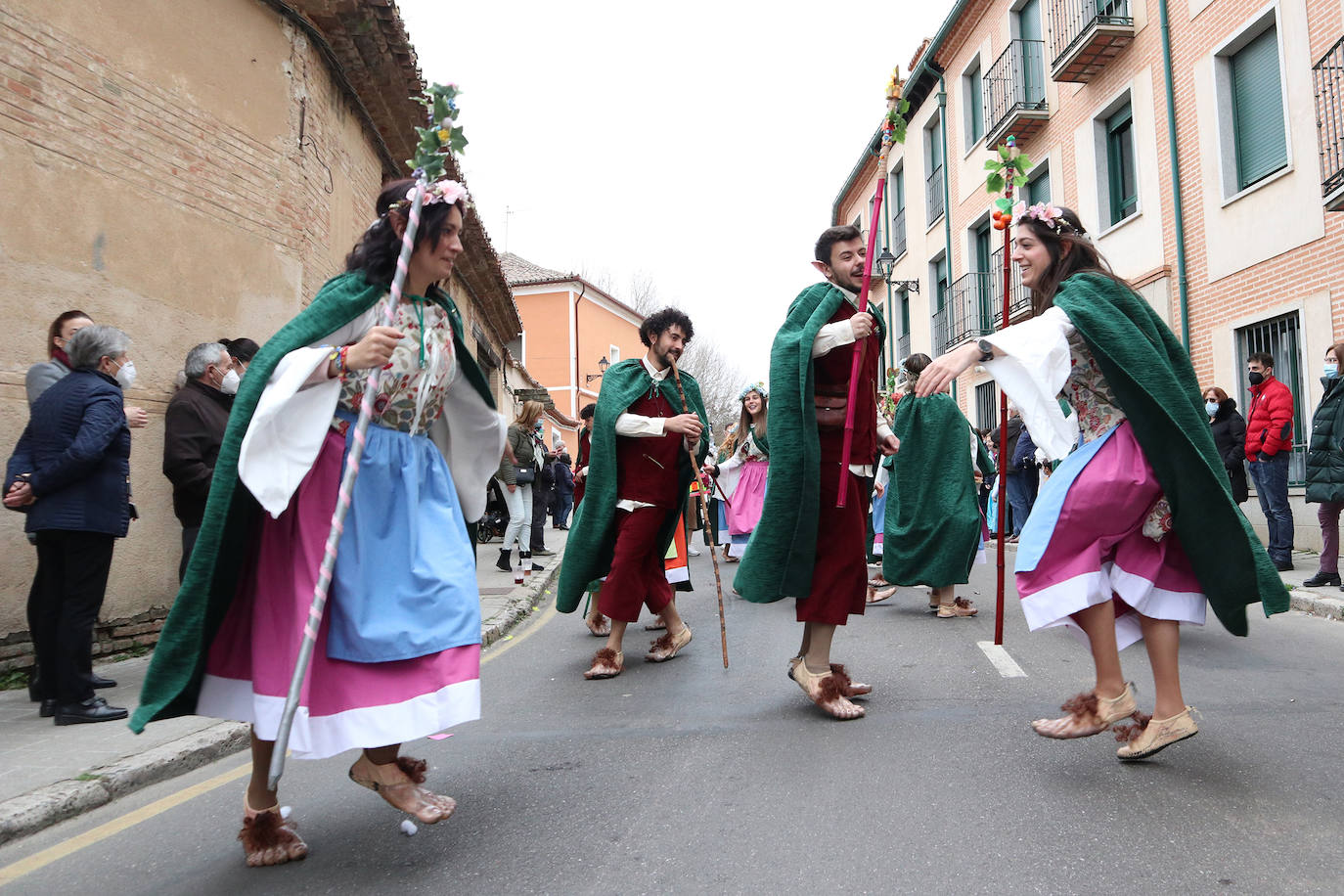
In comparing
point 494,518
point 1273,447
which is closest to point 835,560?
point 1273,447

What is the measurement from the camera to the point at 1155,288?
15.3 meters

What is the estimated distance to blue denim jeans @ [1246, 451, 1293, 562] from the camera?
31.4 ft

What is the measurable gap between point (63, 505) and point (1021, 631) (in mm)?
5526

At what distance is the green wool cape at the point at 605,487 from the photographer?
239 inches

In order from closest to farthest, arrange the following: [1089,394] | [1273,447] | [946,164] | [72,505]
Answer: [1089,394], [72,505], [1273,447], [946,164]

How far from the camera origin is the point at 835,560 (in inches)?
181

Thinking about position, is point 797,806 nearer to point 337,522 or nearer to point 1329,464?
point 337,522

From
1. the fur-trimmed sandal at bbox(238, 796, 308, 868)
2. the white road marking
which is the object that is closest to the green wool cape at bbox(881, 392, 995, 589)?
the white road marking

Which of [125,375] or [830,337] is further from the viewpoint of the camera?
[125,375]

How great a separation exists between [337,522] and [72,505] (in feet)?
9.02

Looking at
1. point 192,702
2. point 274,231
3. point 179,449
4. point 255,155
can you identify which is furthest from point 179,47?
point 192,702

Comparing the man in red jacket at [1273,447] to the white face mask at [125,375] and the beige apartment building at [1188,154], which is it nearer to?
the beige apartment building at [1188,154]

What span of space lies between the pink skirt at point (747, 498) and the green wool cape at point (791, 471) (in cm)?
590

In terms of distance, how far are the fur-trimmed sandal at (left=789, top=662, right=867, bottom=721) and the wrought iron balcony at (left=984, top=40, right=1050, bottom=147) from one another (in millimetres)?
16932
